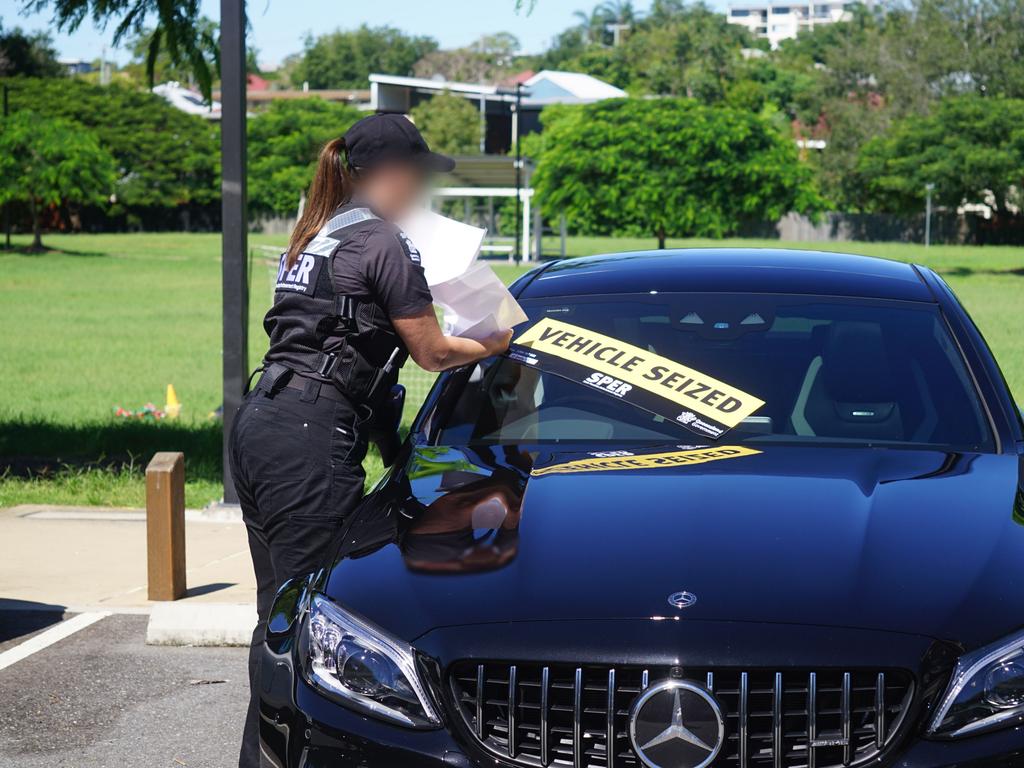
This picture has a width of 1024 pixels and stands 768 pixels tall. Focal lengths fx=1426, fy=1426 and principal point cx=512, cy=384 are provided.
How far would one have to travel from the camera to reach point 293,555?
3.73 meters

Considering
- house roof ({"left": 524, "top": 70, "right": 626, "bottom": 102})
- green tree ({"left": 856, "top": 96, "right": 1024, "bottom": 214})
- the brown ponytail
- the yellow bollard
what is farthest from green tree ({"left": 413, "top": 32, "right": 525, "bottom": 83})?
the brown ponytail

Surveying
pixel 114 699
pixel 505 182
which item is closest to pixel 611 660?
pixel 114 699

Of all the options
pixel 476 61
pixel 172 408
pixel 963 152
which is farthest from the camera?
pixel 476 61

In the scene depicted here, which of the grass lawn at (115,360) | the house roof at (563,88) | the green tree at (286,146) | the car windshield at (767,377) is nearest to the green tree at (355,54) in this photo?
the house roof at (563,88)

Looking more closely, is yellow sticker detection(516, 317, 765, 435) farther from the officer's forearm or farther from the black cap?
the black cap

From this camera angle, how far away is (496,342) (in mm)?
4004

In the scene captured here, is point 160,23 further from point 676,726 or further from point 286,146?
point 286,146

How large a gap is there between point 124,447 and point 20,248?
47206 mm

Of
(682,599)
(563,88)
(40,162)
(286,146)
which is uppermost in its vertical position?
(563,88)

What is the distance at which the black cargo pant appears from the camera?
12.2 ft

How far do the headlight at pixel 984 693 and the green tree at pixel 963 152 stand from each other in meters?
53.3

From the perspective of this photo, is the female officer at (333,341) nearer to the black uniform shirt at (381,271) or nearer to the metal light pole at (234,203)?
the black uniform shirt at (381,271)

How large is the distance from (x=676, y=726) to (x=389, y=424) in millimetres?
1613

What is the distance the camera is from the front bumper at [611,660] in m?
2.61
